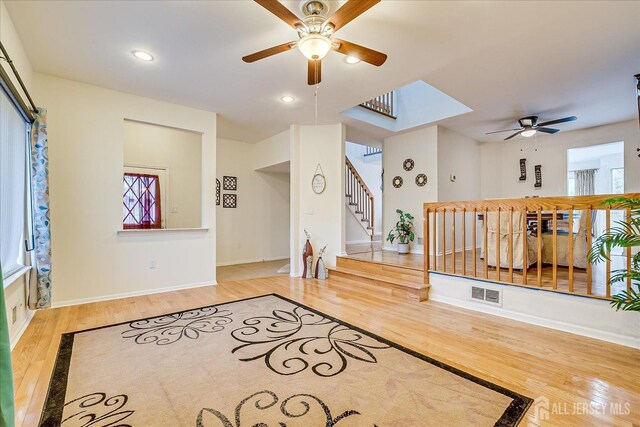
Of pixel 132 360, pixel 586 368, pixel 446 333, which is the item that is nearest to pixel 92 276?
pixel 132 360

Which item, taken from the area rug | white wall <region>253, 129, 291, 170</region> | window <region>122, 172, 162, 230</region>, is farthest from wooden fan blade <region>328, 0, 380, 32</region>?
window <region>122, 172, 162, 230</region>

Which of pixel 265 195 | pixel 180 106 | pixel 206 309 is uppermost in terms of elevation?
pixel 180 106

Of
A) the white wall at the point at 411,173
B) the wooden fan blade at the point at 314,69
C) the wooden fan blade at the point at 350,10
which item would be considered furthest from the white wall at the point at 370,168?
the wooden fan blade at the point at 350,10

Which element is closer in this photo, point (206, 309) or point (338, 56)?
point (338, 56)

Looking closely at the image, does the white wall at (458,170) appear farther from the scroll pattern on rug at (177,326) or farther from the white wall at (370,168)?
the scroll pattern on rug at (177,326)

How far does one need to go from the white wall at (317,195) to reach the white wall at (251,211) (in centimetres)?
88

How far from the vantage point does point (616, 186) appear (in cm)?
739

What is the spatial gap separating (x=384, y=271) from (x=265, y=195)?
386cm

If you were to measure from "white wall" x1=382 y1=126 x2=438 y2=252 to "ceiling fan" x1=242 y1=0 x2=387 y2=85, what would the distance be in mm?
3437

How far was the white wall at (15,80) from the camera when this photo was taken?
2.39 meters

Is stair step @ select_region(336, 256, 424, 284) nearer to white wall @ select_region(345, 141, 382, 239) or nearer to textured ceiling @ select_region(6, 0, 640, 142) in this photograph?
textured ceiling @ select_region(6, 0, 640, 142)

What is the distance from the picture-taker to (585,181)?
7848 millimetres

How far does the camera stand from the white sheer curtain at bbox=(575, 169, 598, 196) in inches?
303

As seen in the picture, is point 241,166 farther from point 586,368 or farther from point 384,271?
point 586,368
